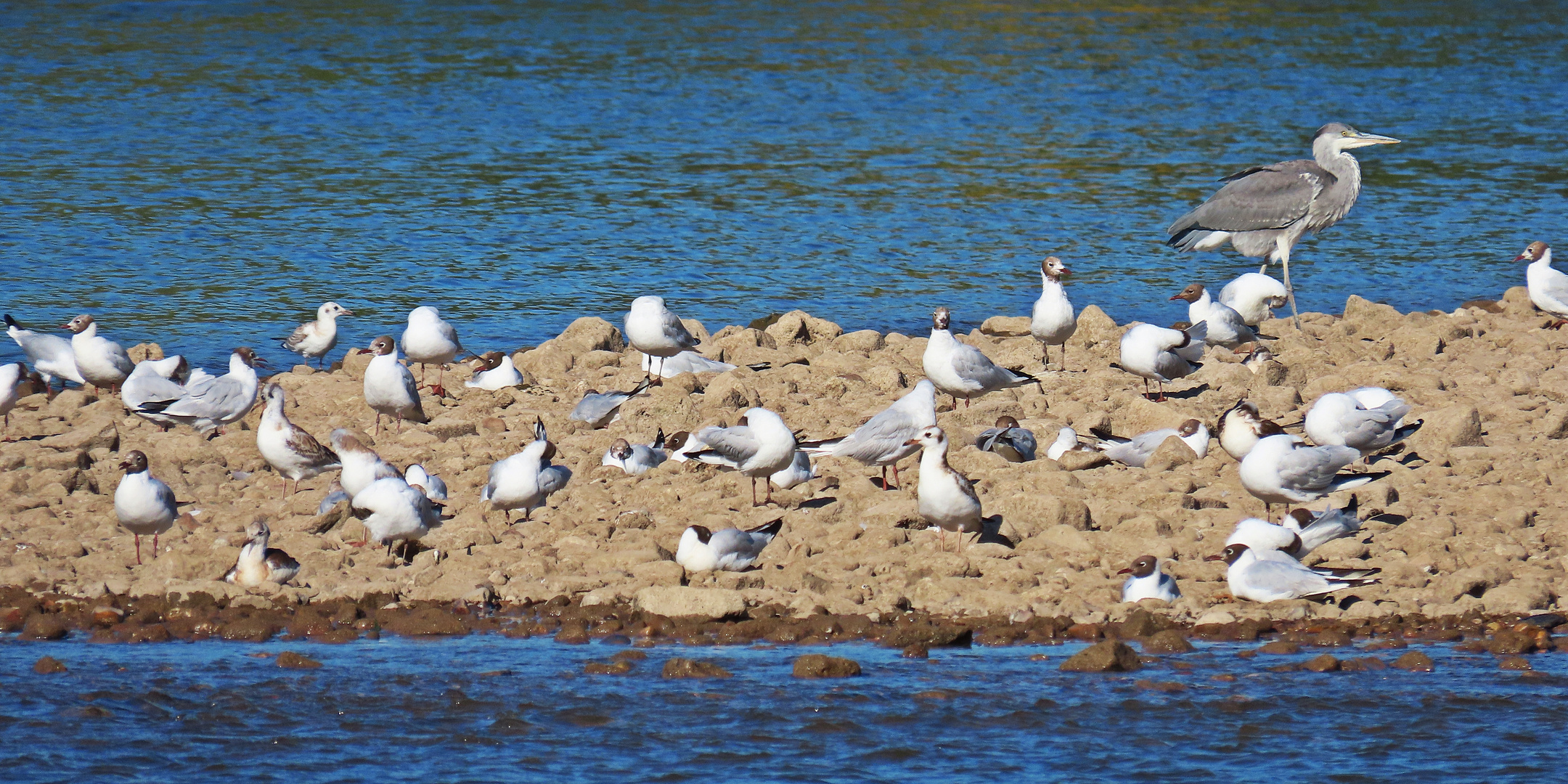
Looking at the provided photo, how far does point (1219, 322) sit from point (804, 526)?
6395mm

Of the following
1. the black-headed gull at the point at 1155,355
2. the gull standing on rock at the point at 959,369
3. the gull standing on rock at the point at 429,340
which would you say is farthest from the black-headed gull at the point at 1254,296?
the gull standing on rock at the point at 429,340

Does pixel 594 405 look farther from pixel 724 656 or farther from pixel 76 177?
pixel 76 177

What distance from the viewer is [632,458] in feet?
39.5

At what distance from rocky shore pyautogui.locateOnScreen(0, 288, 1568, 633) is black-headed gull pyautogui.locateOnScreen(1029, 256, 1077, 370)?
0.79 meters

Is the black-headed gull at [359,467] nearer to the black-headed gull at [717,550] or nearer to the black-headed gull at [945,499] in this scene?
the black-headed gull at [717,550]

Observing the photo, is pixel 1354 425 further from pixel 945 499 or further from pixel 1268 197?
pixel 1268 197

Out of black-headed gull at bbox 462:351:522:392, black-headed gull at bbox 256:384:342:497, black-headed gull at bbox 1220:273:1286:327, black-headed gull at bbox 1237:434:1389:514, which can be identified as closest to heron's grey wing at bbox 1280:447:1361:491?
black-headed gull at bbox 1237:434:1389:514

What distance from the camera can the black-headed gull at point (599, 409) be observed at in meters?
13.4

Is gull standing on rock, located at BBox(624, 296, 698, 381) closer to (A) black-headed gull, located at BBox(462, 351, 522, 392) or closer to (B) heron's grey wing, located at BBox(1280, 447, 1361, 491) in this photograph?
(A) black-headed gull, located at BBox(462, 351, 522, 392)

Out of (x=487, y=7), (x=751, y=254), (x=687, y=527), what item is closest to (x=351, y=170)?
(x=751, y=254)

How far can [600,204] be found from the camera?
84.6 ft

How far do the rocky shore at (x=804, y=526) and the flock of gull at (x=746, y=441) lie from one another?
0.15 metres

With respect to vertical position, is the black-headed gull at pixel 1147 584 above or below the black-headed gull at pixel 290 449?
below

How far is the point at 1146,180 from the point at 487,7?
27909mm
